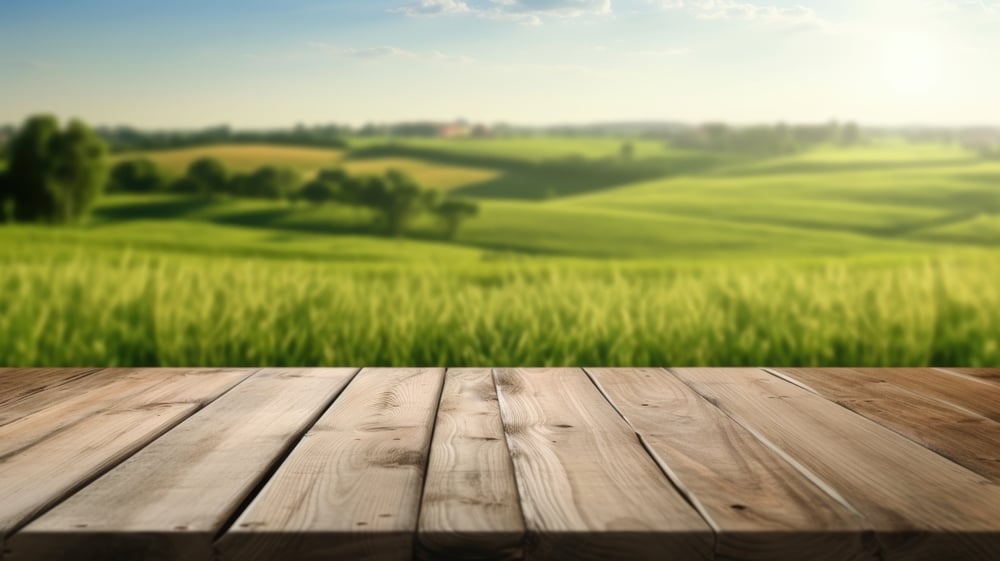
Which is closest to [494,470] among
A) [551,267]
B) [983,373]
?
[983,373]

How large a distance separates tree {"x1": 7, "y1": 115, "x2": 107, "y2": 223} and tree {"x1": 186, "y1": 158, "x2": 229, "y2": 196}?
369 millimetres

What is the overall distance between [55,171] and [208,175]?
617 millimetres

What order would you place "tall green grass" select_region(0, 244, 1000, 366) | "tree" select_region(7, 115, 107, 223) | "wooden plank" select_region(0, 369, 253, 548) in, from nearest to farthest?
"wooden plank" select_region(0, 369, 253, 548) < "tall green grass" select_region(0, 244, 1000, 366) < "tree" select_region(7, 115, 107, 223)

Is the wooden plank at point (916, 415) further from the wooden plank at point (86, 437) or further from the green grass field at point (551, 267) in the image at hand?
the wooden plank at point (86, 437)

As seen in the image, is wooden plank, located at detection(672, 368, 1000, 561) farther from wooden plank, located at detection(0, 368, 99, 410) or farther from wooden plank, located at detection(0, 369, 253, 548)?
wooden plank, located at detection(0, 368, 99, 410)

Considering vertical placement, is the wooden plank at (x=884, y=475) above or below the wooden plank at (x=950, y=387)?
above

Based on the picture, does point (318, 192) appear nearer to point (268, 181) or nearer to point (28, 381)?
point (268, 181)

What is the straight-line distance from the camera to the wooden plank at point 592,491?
758 mm

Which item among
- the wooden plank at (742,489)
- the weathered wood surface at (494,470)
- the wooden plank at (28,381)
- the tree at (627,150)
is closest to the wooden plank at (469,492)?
the weathered wood surface at (494,470)

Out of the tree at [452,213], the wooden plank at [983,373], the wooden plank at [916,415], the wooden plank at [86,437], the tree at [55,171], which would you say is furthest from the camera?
the tree at [452,213]

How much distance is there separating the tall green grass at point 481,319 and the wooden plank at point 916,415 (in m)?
0.73

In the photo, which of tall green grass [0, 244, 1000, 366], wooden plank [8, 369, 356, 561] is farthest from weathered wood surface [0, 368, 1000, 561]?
tall green grass [0, 244, 1000, 366]

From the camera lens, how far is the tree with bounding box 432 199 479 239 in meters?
3.76

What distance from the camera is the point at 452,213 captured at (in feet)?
12.5
